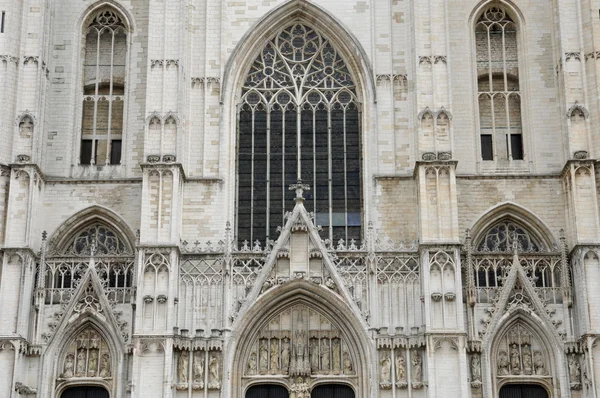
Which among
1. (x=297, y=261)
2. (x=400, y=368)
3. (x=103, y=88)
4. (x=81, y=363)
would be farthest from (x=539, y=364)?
(x=103, y=88)

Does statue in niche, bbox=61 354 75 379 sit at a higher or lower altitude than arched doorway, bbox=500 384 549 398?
higher

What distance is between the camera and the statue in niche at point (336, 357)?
2853 centimetres

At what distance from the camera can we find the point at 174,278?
28.3 metres

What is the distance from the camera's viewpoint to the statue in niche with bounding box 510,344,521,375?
1125 inches

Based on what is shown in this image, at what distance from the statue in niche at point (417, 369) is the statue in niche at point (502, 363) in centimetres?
205

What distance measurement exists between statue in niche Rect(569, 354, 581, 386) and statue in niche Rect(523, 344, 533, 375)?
941mm

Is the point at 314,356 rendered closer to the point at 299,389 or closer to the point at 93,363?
the point at 299,389

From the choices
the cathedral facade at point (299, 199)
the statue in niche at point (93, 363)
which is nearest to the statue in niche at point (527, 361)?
the cathedral facade at point (299, 199)

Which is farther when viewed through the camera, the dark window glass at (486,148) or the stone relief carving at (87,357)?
the dark window glass at (486,148)

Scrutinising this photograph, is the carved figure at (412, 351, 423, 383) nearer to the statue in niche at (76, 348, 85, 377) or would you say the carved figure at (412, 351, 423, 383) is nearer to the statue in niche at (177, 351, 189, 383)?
the statue in niche at (177, 351, 189, 383)

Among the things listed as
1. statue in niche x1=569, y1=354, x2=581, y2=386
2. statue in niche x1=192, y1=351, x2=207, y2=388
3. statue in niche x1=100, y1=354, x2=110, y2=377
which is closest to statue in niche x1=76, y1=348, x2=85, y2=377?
statue in niche x1=100, y1=354, x2=110, y2=377

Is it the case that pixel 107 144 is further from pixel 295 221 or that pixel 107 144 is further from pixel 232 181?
pixel 295 221

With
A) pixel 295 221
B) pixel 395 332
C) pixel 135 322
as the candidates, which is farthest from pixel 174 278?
pixel 395 332

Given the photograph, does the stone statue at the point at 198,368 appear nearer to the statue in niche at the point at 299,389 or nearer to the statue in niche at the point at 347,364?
the statue in niche at the point at 299,389
